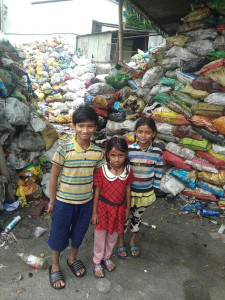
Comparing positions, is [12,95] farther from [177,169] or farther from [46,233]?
[177,169]

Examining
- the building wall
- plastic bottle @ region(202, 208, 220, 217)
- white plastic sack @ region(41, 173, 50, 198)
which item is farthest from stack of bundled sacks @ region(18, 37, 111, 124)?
plastic bottle @ region(202, 208, 220, 217)

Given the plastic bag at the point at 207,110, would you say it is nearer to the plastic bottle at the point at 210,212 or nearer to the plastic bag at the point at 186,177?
the plastic bag at the point at 186,177

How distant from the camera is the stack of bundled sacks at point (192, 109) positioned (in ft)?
10.9

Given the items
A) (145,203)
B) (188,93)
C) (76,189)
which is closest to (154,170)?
(145,203)

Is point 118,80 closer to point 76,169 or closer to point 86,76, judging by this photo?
point 76,169

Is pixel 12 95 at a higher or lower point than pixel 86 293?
higher

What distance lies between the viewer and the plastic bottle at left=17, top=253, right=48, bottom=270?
2080 millimetres

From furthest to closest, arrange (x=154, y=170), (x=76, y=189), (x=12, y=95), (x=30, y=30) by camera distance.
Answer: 1. (x=30, y=30)
2. (x=12, y=95)
3. (x=154, y=170)
4. (x=76, y=189)

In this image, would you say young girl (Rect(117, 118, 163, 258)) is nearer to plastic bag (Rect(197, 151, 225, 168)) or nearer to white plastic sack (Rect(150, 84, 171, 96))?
plastic bag (Rect(197, 151, 225, 168))

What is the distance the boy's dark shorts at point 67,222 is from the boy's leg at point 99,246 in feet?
0.59

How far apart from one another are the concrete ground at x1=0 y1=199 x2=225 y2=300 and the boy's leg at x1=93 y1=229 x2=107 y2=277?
74 mm

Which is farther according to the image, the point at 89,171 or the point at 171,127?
the point at 171,127

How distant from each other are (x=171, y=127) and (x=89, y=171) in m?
2.24

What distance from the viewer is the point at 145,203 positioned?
2197 mm
